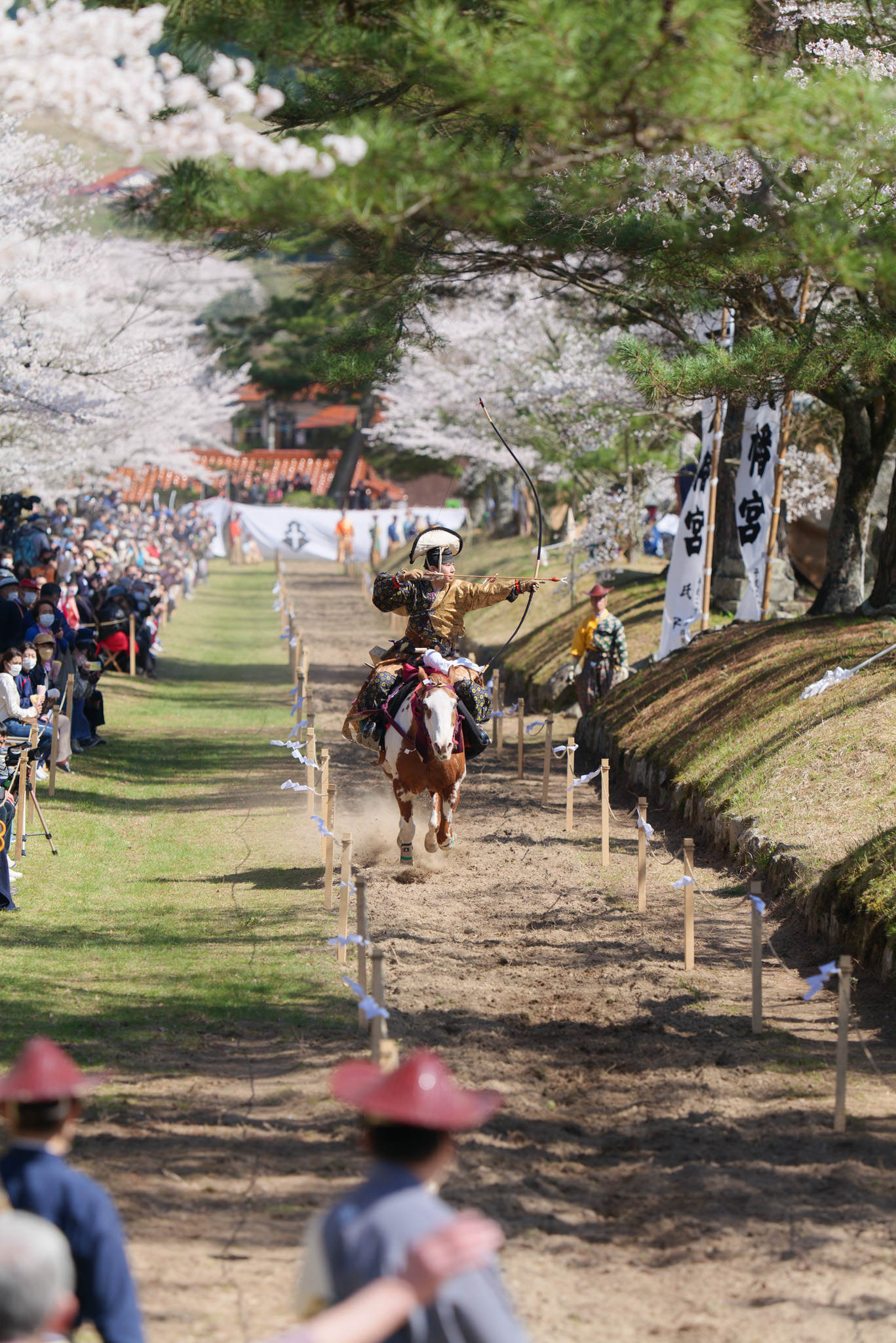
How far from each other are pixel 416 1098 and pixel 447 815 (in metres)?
8.08

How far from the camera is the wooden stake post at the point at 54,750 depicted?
12891 mm

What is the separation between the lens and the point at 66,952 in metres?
8.78

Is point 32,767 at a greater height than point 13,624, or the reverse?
point 13,624

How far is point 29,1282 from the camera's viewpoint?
255 cm

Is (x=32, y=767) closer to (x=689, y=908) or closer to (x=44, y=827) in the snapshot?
(x=44, y=827)

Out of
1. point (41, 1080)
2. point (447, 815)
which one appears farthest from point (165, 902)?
point (41, 1080)

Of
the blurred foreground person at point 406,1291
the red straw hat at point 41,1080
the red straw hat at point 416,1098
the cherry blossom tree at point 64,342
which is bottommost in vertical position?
the blurred foreground person at point 406,1291

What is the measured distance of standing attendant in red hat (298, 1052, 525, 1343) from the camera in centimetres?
269

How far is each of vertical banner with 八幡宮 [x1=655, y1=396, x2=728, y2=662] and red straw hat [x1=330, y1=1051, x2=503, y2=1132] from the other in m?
14.4

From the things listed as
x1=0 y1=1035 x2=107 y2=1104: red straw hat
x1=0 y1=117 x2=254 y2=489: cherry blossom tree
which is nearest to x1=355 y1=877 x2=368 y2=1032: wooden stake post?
x1=0 y1=1035 x2=107 y2=1104: red straw hat

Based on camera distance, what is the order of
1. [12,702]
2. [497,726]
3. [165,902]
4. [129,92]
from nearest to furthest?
[129,92]
[165,902]
[12,702]
[497,726]

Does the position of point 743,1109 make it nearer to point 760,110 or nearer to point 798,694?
point 760,110

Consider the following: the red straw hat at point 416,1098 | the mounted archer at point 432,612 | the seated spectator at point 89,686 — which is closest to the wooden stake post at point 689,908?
the mounted archer at point 432,612

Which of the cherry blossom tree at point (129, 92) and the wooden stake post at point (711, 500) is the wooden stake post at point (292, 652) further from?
the cherry blossom tree at point (129, 92)
